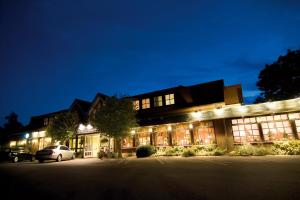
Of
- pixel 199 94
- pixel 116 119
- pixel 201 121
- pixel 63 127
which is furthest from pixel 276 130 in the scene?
pixel 63 127

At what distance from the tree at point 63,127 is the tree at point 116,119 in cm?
624

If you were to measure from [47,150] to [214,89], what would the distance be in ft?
62.8

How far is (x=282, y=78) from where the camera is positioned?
30531 millimetres

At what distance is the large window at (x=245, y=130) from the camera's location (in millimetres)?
18031

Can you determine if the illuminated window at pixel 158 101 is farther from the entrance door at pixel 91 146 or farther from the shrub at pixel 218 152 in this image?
the entrance door at pixel 91 146

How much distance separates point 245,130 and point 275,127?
94.0 inches

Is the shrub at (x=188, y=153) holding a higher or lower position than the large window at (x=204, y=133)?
lower

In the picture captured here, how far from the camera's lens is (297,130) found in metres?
16.6

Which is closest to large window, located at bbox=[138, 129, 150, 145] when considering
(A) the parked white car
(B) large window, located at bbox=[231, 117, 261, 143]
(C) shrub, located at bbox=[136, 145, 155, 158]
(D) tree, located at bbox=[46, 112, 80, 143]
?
(C) shrub, located at bbox=[136, 145, 155, 158]

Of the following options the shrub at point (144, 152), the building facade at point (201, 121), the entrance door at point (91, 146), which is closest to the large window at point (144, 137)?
the building facade at point (201, 121)

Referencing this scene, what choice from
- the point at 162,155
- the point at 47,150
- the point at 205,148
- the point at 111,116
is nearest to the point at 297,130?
the point at 205,148

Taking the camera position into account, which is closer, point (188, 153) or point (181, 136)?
point (188, 153)

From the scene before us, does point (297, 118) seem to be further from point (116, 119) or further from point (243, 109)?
point (116, 119)

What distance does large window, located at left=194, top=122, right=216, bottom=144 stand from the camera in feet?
65.8
